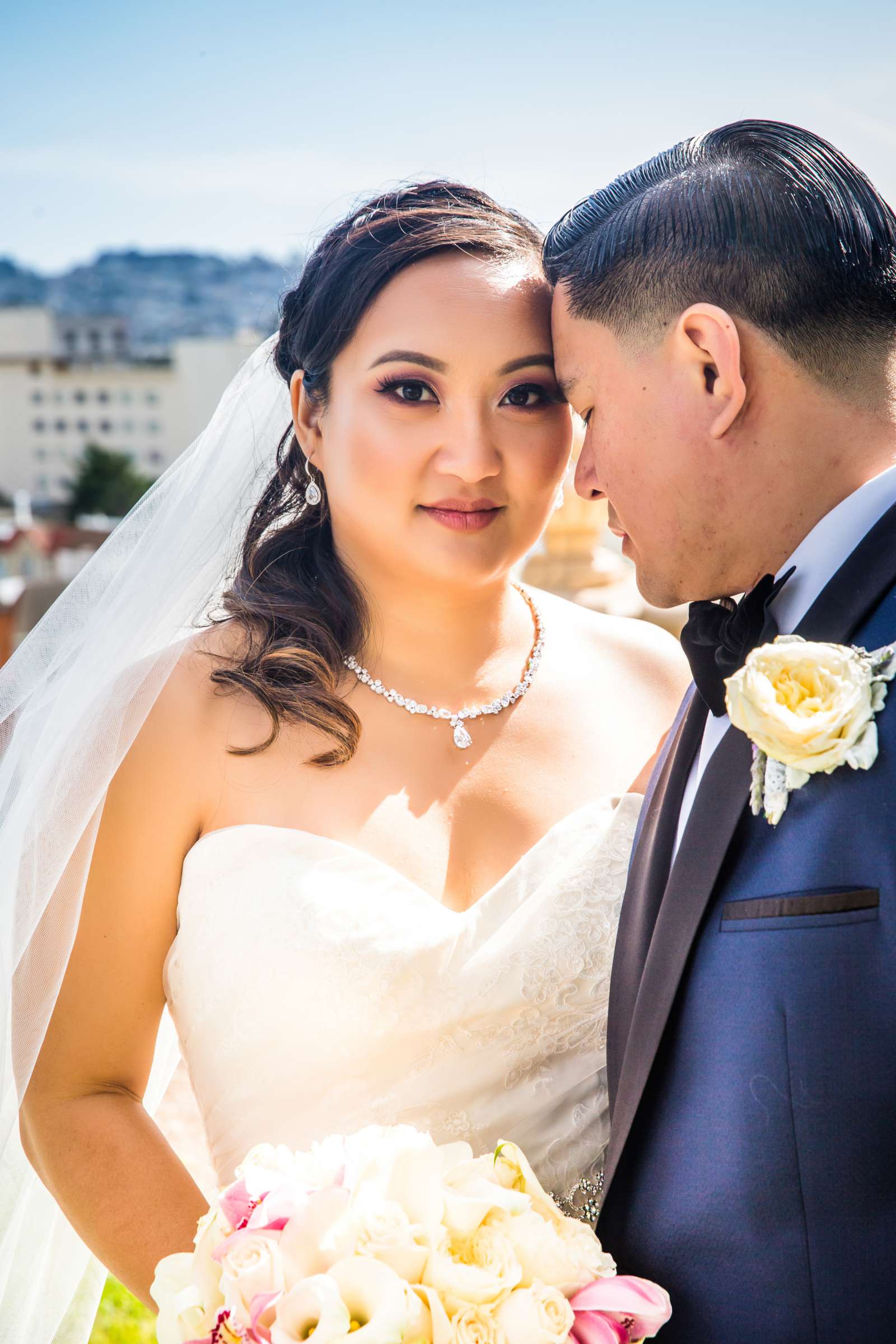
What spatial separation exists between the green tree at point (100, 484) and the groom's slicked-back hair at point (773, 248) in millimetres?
42473

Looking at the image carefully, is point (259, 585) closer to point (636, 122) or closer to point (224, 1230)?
point (224, 1230)

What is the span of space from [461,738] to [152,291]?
48227 millimetres

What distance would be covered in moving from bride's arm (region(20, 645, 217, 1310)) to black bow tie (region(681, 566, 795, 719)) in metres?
1.04

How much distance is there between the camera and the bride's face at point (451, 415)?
2305mm

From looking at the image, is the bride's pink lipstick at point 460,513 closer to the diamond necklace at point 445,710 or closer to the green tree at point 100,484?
the diamond necklace at point 445,710

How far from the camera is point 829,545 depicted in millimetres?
1721

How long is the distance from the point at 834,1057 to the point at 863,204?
132 centimetres

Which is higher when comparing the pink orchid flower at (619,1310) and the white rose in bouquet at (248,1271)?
the white rose in bouquet at (248,1271)

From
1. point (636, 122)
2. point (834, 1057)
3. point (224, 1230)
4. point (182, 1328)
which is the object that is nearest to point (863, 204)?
point (834, 1057)

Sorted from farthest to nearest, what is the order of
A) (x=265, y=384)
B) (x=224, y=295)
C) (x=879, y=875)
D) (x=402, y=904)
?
1. (x=224, y=295)
2. (x=265, y=384)
3. (x=402, y=904)
4. (x=879, y=875)

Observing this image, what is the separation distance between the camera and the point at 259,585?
271 centimetres

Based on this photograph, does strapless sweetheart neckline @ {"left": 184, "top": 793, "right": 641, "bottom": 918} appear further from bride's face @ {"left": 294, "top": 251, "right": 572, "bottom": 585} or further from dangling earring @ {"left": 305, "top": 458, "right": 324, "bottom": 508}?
dangling earring @ {"left": 305, "top": 458, "right": 324, "bottom": 508}

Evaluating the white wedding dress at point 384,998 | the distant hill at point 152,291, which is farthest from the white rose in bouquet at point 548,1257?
the distant hill at point 152,291

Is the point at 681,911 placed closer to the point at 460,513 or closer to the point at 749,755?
the point at 749,755
